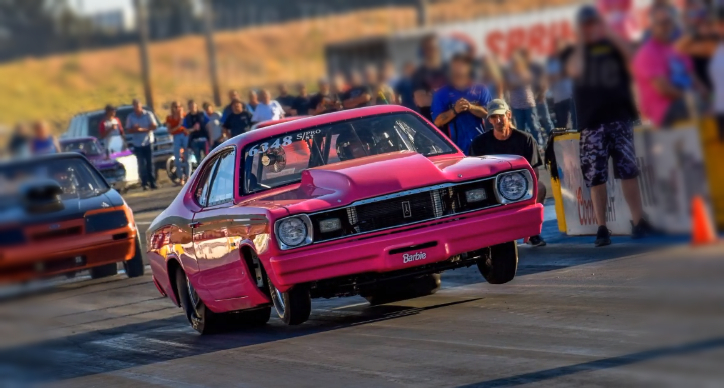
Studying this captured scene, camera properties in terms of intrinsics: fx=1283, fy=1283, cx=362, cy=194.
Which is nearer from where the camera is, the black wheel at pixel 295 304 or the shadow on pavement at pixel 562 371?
the shadow on pavement at pixel 562 371

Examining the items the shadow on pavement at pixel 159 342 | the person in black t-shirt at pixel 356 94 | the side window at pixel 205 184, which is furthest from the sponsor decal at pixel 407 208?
the person in black t-shirt at pixel 356 94

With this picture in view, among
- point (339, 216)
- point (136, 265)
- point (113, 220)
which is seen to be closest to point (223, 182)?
point (339, 216)

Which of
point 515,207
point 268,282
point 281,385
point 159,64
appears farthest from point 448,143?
point 159,64

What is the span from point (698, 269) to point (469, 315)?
723cm

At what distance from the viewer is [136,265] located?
15.5 metres

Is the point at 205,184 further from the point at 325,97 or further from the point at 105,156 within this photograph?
the point at 325,97

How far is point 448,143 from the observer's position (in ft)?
31.2

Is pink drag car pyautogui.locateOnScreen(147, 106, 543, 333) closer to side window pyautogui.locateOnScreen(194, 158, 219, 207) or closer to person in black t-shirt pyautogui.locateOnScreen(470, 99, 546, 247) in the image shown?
side window pyautogui.locateOnScreen(194, 158, 219, 207)

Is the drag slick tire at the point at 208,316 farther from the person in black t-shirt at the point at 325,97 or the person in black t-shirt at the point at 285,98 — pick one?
the person in black t-shirt at the point at 285,98

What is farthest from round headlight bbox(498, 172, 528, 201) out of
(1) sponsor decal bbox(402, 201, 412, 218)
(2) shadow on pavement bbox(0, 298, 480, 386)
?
(2) shadow on pavement bbox(0, 298, 480, 386)

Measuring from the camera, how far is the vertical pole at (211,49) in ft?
6.32

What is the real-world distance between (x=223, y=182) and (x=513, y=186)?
7.35 ft

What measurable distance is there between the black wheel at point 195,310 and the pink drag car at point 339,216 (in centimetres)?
2

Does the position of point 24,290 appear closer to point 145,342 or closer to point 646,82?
point 646,82
